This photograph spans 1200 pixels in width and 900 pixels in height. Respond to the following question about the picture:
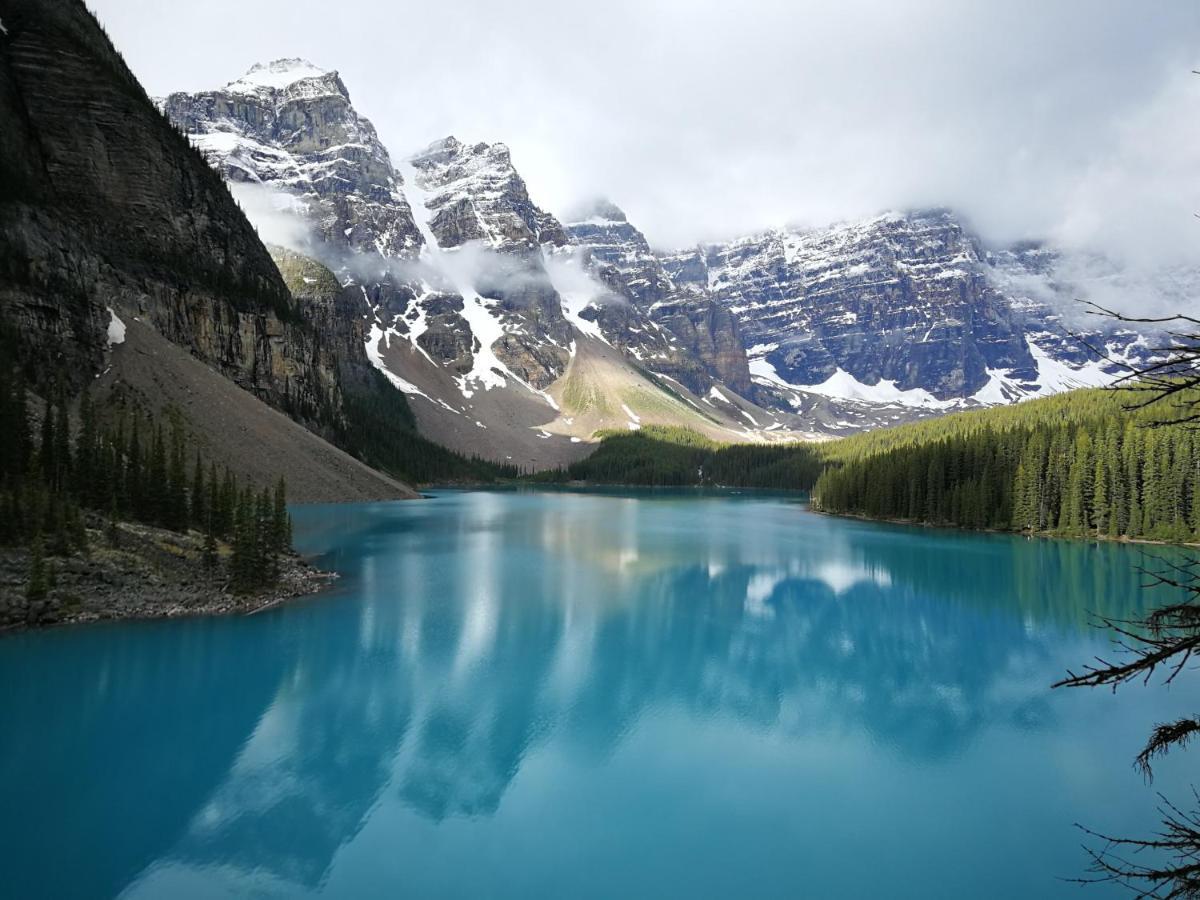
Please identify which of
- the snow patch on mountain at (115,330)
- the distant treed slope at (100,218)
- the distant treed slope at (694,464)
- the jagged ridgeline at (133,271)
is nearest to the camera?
the jagged ridgeline at (133,271)

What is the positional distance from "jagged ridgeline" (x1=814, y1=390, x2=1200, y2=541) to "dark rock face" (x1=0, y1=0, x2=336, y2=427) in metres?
71.5

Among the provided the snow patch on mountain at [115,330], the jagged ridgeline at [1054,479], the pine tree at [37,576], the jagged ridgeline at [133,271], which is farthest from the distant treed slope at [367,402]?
the pine tree at [37,576]

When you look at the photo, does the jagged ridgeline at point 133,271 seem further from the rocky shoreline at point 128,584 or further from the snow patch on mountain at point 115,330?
the rocky shoreline at point 128,584

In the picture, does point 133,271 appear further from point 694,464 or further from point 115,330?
point 694,464

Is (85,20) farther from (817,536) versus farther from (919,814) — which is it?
(919,814)

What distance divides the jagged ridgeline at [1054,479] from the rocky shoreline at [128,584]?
173ft

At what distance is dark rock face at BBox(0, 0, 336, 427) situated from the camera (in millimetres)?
50500

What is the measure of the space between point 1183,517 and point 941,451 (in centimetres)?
2084

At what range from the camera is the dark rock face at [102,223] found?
50.5 meters

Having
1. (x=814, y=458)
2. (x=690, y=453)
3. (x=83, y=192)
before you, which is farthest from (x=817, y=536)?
(x=690, y=453)

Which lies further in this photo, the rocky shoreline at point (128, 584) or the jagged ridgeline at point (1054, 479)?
the jagged ridgeline at point (1054, 479)

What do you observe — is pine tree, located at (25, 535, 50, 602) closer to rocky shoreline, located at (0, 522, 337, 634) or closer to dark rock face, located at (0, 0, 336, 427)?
rocky shoreline, located at (0, 522, 337, 634)

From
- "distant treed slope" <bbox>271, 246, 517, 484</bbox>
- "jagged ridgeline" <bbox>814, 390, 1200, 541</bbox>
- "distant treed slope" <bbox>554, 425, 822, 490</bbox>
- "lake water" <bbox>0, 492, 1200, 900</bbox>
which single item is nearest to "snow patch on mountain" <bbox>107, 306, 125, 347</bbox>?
"lake water" <bbox>0, 492, 1200, 900</bbox>

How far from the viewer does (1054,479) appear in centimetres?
6003
